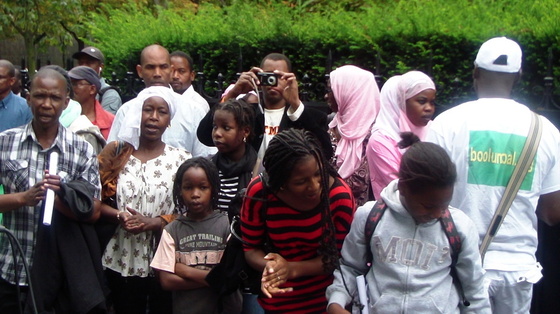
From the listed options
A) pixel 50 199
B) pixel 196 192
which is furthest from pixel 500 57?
pixel 50 199

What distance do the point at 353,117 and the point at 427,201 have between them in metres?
1.97

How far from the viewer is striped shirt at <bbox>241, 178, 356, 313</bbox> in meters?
3.78

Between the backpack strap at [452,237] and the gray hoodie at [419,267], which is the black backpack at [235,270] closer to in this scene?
the gray hoodie at [419,267]

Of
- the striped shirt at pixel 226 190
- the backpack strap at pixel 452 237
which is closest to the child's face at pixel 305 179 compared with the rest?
the backpack strap at pixel 452 237

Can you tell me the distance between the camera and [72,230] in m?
4.76

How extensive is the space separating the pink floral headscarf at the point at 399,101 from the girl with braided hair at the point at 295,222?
1.15 meters

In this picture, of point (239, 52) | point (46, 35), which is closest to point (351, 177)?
point (239, 52)

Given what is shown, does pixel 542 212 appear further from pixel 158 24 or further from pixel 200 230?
pixel 158 24

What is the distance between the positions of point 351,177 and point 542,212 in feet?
4.66

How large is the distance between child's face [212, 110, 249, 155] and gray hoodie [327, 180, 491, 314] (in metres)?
1.71

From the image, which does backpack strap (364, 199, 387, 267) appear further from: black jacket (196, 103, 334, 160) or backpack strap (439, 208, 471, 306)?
black jacket (196, 103, 334, 160)

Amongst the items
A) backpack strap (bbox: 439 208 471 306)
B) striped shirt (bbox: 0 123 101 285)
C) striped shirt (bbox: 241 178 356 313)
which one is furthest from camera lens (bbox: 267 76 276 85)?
backpack strap (bbox: 439 208 471 306)

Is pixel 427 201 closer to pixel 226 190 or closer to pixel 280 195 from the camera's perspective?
pixel 280 195

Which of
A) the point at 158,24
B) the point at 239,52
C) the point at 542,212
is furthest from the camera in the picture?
the point at 158,24
